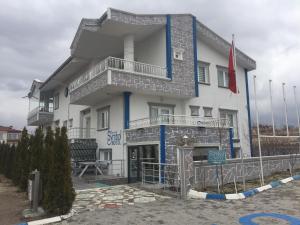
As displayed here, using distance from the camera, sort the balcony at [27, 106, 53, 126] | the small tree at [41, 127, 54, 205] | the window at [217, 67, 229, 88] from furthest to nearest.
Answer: the balcony at [27, 106, 53, 126]
the window at [217, 67, 229, 88]
the small tree at [41, 127, 54, 205]

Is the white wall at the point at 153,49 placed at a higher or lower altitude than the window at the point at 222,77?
higher

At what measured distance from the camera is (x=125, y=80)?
14.5 meters

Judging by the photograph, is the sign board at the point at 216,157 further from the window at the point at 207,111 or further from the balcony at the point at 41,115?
the balcony at the point at 41,115

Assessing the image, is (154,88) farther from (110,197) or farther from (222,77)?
(222,77)

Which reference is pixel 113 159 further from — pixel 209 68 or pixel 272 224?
pixel 272 224

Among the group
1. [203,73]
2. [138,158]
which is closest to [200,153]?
[138,158]

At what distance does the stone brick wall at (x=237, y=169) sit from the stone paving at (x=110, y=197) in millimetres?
1894

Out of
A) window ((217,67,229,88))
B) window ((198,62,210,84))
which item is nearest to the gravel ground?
window ((198,62,210,84))

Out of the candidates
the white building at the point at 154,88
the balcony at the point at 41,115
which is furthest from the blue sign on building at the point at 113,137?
the balcony at the point at 41,115

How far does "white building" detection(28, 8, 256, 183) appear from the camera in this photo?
14250 mm

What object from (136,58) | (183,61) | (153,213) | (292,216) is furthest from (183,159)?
(136,58)

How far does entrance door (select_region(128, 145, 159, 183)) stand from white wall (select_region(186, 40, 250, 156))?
17.5ft

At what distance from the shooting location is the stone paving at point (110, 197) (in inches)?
343

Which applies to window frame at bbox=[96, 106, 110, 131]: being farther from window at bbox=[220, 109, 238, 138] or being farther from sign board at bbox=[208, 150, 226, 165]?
sign board at bbox=[208, 150, 226, 165]
